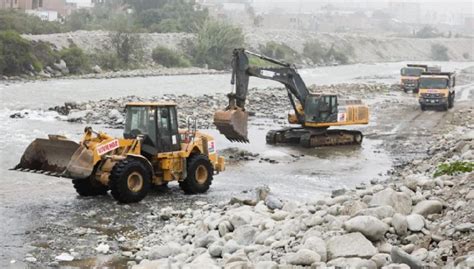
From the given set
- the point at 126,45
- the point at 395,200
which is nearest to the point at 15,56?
the point at 126,45

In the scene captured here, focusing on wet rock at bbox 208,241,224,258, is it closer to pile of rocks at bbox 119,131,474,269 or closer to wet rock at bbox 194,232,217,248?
pile of rocks at bbox 119,131,474,269

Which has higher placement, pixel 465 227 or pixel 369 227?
pixel 465 227

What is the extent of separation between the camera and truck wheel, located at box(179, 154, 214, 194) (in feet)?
58.6

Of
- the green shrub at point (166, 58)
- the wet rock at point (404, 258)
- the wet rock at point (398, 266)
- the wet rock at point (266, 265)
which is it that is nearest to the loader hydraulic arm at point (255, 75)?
the wet rock at point (266, 265)

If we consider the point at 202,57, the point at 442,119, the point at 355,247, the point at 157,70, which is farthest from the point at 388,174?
Answer: the point at 202,57

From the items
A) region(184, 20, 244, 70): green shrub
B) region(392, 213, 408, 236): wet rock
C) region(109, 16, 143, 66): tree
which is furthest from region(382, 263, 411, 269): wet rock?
region(184, 20, 244, 70): green shrub

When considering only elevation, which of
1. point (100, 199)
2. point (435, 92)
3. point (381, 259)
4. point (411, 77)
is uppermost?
point (411, 77)

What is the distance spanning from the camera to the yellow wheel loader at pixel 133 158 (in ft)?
53.2

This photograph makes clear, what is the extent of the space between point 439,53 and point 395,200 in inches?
5842

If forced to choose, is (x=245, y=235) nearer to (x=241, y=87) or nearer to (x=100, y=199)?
(x=100, y=199)

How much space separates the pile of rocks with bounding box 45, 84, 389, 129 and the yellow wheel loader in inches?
463

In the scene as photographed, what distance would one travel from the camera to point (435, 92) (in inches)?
1713

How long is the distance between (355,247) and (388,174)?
1252 centimetres

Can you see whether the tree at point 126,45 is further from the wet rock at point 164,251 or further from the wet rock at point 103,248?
the wet rock at point 164,251
